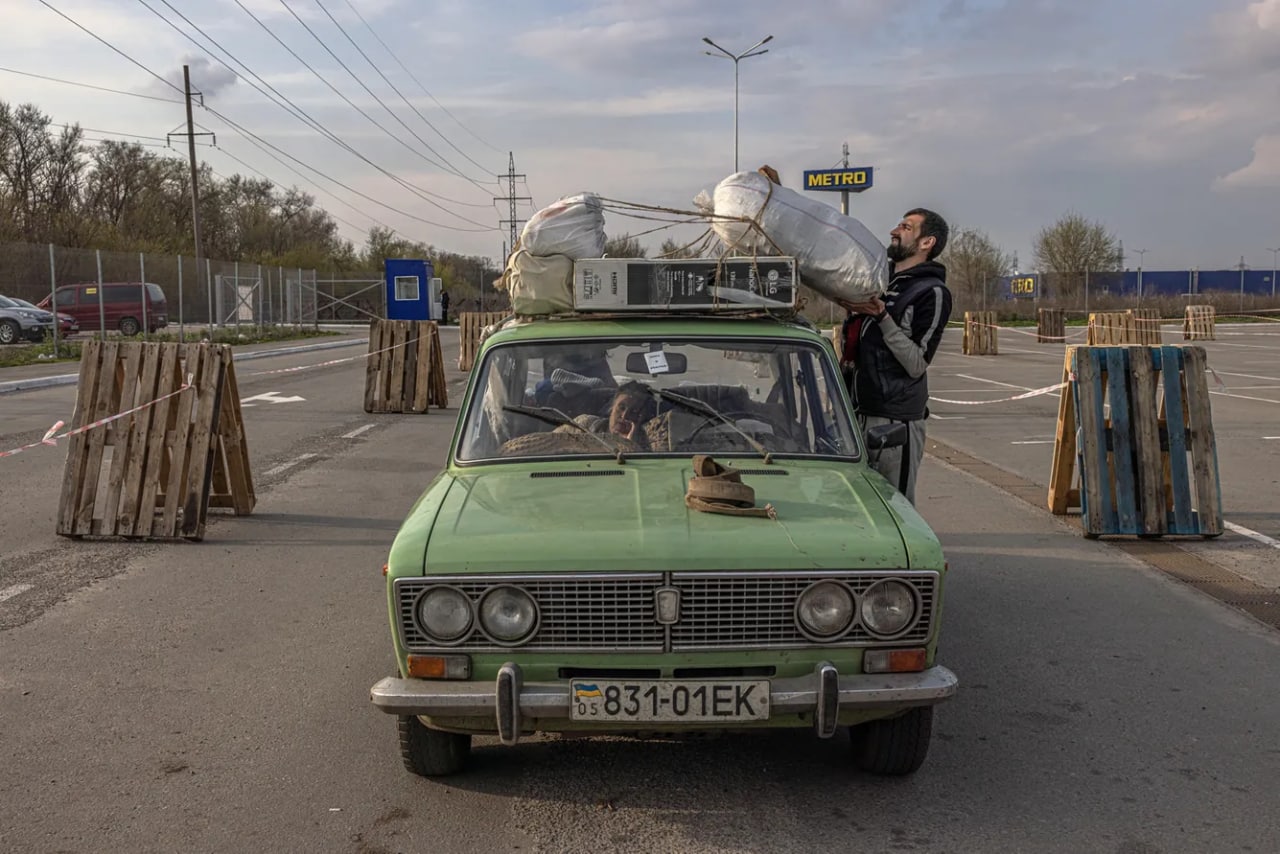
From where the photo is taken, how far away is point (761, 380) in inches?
206

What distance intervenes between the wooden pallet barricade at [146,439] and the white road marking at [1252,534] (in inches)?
288

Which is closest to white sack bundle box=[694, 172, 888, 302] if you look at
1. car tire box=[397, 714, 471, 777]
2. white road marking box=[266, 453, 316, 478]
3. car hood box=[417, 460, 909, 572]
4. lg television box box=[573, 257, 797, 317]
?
lg television box box=[573, 257, 797, 317]

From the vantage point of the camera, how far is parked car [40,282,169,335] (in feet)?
108

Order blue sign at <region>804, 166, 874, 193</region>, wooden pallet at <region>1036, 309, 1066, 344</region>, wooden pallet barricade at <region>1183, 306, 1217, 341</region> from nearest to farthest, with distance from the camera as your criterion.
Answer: wooden pallet at <region>1036, 309, 1066, 344</region> < wooden pallet barricade at <region>1183, 306, 1217, 341</region> < blue sign at <region>804, 166, 874, 193</region>

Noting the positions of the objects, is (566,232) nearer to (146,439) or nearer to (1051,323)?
(146,439)

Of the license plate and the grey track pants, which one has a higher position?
the grey track pants

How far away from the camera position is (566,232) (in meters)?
5.53

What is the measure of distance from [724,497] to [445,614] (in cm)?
101

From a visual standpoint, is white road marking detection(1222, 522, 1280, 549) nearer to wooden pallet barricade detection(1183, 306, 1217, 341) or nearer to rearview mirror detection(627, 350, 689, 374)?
rearview mirror detection(627, 350, 689, 374)

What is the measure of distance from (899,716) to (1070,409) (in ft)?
18.4

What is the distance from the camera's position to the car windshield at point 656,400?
499 cm

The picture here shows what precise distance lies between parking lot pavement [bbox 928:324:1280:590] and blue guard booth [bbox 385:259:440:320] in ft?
61.4

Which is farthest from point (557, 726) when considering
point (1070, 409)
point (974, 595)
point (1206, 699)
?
point (1070, 409)

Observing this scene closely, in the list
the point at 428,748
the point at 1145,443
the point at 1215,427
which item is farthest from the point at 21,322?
the point at 428,748
